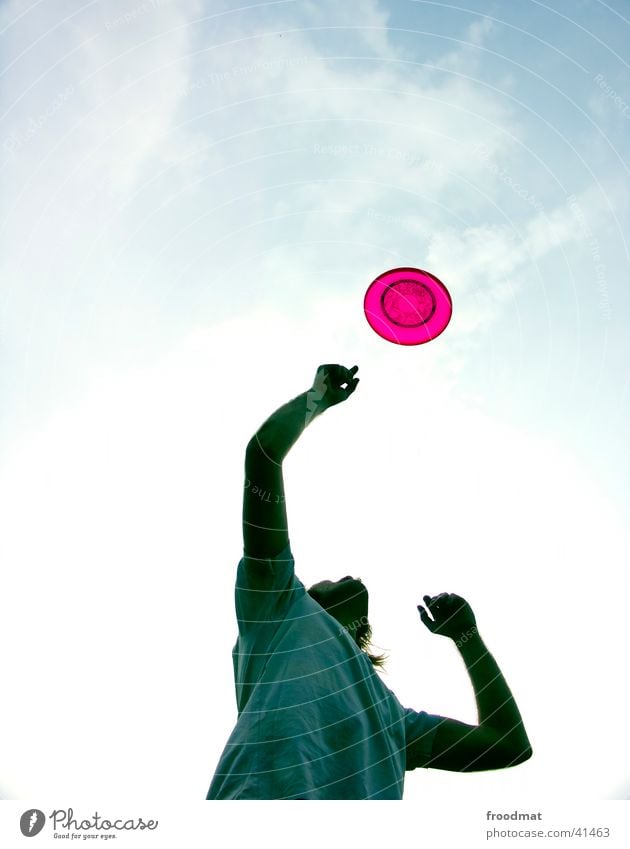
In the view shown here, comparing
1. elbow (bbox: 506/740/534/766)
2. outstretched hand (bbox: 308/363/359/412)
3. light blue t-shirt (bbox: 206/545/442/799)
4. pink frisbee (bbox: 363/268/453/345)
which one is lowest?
elbow (bbox: 506/740/534/766)

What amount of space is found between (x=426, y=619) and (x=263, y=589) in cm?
126

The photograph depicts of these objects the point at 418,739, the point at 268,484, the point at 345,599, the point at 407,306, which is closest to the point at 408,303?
the point at 407,306

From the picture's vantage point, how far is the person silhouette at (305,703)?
1657 millimetres

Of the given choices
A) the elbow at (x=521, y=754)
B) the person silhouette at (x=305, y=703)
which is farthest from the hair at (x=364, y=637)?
the elbow at (x=521, y=754)

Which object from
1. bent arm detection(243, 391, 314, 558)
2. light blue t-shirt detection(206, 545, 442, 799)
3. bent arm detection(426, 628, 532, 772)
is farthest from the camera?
bent arm detection(426, 628, 532, 772)

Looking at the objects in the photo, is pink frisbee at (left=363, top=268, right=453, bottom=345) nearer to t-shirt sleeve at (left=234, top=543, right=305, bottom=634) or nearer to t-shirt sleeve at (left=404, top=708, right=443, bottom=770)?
t-shirt sleeve at (left=234, top=543, right=305, bottom=634)

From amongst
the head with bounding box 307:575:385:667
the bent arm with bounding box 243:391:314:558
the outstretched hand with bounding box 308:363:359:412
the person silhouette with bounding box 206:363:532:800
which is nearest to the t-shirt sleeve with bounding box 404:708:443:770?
the person silhouette with bounding box 206:363:532:800

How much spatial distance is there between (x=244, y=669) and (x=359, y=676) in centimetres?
48

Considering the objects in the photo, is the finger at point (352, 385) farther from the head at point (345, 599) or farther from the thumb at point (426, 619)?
the thumb at point (426, 619)

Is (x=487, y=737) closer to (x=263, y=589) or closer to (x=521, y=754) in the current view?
(x=521, y=754)

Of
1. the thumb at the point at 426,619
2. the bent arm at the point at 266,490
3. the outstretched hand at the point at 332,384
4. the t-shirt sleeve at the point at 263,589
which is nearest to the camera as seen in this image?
the bent arm at the point at 266,490

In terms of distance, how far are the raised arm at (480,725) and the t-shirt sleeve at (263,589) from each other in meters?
1.13

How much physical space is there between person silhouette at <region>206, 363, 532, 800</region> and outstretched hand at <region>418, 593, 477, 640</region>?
30cm

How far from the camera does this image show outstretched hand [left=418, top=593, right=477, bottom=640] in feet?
8.93
